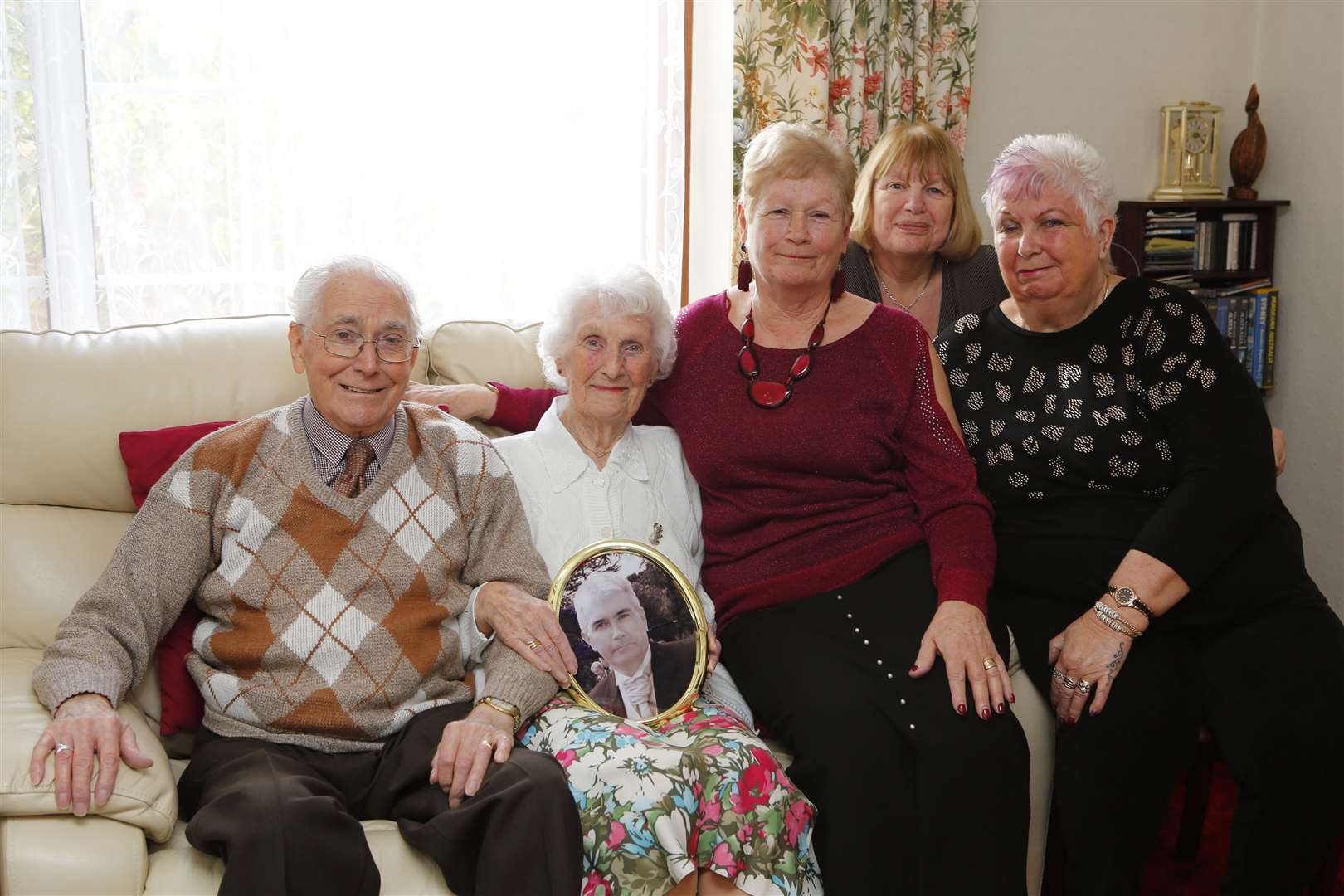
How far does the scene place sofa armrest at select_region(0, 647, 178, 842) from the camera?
1430 mm

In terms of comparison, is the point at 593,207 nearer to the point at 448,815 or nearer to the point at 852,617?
the point at 852,617

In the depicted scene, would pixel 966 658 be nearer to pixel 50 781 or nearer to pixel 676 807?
pixel 676 807

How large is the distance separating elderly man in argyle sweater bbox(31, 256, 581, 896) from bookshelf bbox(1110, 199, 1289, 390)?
100 inches

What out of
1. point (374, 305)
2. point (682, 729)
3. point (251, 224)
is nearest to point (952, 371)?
point (682, 729)

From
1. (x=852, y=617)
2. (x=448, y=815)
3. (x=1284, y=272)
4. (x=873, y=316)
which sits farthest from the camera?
(x=1284, y=272)

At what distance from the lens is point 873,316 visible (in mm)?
2141

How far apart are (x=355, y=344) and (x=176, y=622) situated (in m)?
0.53

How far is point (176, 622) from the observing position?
6.00ft

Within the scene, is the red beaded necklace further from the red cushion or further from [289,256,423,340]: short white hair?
the red cushion

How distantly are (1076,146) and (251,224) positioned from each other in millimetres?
1985

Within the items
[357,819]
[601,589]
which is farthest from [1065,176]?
[357,819]

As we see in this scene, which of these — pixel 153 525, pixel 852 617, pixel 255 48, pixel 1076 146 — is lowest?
pixel 852 617

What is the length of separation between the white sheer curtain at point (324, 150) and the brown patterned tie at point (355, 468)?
1.11 m

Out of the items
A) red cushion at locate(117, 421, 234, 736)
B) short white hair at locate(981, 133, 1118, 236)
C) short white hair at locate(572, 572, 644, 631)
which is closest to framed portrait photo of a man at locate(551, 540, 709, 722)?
short white hair at locate(572, 572, 644, 631)
